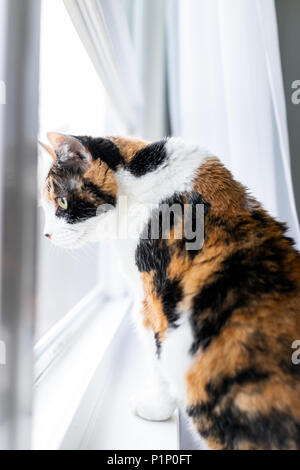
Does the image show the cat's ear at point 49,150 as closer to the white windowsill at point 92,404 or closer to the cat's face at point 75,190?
the cat's face at point 75,190

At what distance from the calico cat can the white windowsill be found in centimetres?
5

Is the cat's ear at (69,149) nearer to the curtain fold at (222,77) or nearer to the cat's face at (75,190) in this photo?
the cat's face at (75,190)

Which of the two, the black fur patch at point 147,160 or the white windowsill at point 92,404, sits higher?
the black fur patch at point 147,160

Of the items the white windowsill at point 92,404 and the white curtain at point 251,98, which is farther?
the white curtain at point 251,98

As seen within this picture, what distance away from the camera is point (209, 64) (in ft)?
3.95

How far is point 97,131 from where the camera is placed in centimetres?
112

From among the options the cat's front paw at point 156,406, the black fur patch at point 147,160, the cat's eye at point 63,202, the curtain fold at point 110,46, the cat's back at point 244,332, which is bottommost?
the cat's front paw at point 156,406

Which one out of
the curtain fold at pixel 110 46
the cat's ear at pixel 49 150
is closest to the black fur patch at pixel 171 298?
the cat's ear at pixel 49 150

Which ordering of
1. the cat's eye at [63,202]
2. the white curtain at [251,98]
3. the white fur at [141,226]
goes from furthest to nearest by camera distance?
the white curtain at [251,98]
the cat's eye at [63,202]
the white fur at [141,226]

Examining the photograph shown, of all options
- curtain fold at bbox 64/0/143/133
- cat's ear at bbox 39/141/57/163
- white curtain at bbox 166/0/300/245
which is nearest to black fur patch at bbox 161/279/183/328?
cat's ear at bbox 39/141/57/163

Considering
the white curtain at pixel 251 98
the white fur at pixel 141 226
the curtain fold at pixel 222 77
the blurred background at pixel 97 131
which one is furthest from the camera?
the white curtain at pixel 251 98

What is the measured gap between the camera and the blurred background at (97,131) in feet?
1.10

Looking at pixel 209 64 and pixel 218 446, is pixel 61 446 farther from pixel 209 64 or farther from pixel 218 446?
pixel 209 64

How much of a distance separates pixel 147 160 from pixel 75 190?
0.47 feet
